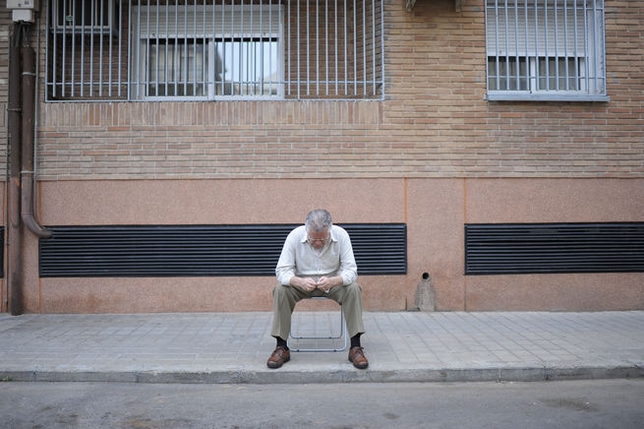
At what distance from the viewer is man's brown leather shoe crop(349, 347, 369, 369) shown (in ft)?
16.0

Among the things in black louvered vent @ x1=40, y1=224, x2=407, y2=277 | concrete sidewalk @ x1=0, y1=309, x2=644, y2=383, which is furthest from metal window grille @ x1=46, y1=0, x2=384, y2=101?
concrete sidewalk @ x1=0, y1=309, x2=644, y2=383

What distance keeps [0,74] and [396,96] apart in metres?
5.18

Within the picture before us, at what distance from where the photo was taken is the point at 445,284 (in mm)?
7496

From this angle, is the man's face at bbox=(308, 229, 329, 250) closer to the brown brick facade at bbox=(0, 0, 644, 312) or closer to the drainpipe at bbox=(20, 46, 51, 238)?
the brown brick facade at bbox=(0, 0, 644, 312)

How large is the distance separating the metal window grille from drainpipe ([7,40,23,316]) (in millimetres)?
479

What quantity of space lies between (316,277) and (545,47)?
4.97 metres

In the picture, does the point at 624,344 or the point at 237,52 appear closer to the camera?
the point at 624,344

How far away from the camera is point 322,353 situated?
5461mm

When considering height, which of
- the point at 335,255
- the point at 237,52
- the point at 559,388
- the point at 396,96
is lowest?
the point at 559,388

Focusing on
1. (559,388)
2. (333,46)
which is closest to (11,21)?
(333,46)

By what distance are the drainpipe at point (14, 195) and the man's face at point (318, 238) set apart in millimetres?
4367

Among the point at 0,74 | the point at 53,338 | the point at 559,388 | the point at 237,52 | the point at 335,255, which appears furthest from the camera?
the point at 237,52

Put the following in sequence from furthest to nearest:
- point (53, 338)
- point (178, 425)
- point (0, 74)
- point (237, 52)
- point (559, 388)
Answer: point (237, 52) < point (0, 74) < point (53, 338) < point (559, 388) < point (178, 425)

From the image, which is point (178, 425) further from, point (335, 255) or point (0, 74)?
point (0, 74)
